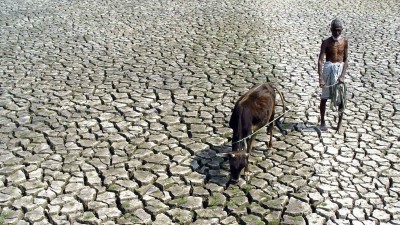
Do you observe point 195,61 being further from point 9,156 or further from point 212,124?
point 9,156

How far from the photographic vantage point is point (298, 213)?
251 inches

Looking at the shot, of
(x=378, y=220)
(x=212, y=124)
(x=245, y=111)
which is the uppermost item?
(x=245, y=111)

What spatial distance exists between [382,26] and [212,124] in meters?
8.56

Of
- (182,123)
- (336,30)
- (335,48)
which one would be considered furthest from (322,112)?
(182,123)

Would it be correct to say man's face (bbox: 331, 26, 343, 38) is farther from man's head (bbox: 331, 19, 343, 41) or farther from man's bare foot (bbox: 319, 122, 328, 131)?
man's bare foot (bbox: 319, 122, 328, 131)

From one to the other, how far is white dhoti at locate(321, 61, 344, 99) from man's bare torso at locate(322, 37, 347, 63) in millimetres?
93

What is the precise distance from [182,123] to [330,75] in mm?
2836

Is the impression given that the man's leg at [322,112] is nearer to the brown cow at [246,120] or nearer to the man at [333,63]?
the man at [333,63]

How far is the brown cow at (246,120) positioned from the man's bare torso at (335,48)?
145 cm

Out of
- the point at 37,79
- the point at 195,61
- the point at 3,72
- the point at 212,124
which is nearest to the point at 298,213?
the point at 212,124

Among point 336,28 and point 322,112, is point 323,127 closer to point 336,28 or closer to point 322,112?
point 322,112

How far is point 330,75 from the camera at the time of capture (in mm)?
8344

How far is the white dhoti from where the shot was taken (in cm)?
827

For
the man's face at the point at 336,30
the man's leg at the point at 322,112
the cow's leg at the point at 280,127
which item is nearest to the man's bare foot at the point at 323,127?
the man's leg at the point at 322,112
